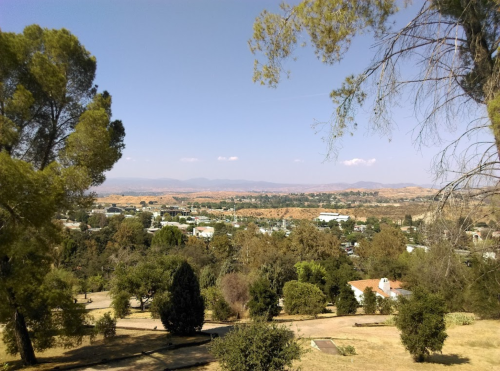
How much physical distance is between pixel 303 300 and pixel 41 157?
15740mm

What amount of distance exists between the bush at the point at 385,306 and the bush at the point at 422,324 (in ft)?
33.9

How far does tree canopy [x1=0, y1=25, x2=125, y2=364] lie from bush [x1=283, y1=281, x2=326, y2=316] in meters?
13.4

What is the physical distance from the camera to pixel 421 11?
443 centimetres

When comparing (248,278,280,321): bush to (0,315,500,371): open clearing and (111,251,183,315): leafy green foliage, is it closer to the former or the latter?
(0,315,500,371): open clearing

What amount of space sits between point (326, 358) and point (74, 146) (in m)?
8.94

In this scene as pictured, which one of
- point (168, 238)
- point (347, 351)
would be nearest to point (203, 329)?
point (347, 351)

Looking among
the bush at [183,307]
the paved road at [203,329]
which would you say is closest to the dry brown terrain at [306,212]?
the paved road at [203,329]

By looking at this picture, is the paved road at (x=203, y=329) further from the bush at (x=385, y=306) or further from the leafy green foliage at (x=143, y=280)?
the leafy green foliage at (x=143, y=280)

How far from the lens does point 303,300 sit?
1922 cm

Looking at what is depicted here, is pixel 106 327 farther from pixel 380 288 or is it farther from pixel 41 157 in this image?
pixel 380 288

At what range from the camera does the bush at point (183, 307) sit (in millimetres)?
11805

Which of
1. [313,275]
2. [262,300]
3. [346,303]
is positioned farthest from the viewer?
[313,275]

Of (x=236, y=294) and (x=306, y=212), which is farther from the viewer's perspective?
(x=306, y=212)

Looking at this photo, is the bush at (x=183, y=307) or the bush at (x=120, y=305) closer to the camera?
the bush at (x=183, y=307)
